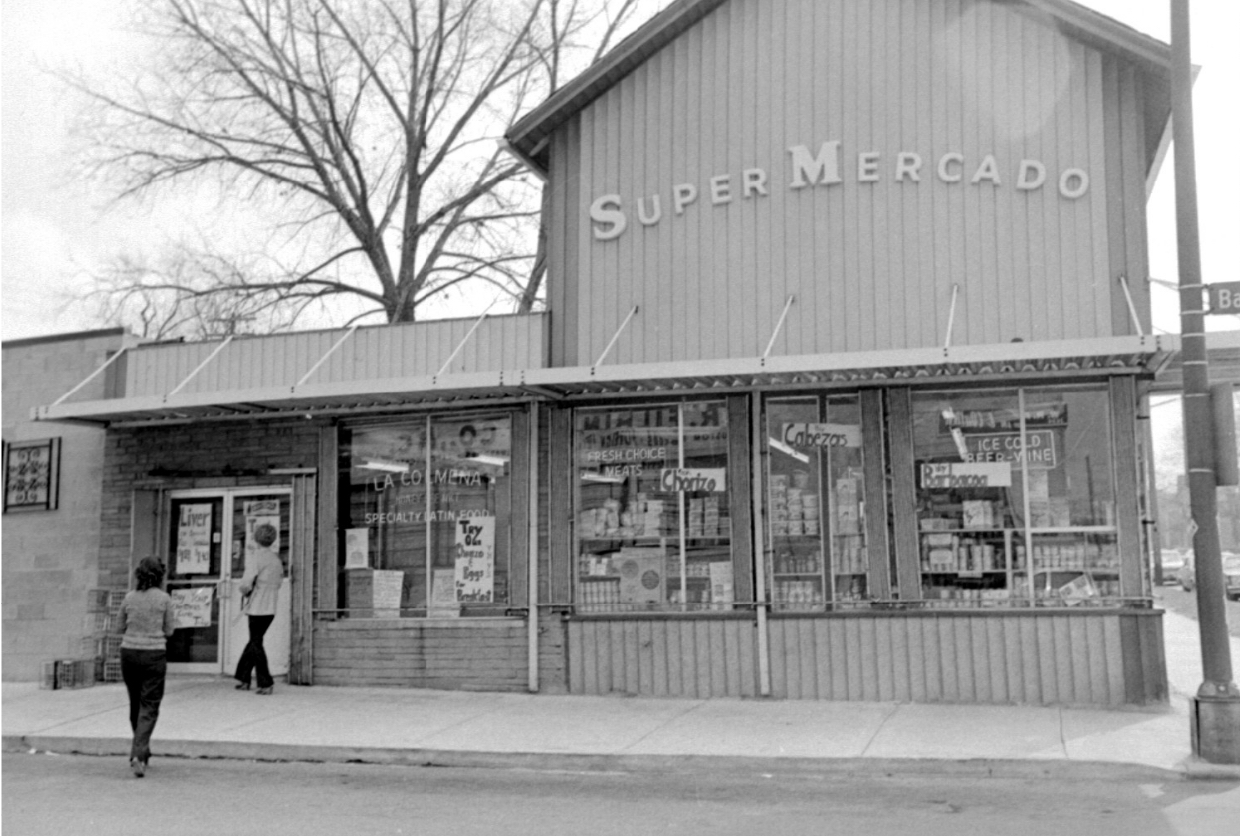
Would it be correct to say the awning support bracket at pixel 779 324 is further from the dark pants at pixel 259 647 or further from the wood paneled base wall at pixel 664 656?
the dark pants at pixel 259 647

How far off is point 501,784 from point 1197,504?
18.5ft

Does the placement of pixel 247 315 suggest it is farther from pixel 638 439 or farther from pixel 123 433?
pixel 638 439

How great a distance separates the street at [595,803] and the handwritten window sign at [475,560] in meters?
3.50

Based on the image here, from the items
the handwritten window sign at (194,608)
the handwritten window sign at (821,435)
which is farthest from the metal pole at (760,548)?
the handwritten window sign at (194,608)

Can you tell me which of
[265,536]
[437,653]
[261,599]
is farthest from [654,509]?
[261,599]

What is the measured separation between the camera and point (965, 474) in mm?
12453

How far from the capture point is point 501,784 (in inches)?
380

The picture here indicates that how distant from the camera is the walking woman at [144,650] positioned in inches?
401

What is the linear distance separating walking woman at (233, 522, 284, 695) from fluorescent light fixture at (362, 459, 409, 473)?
50.6 inches

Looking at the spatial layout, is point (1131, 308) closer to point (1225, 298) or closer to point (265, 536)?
point (1225, 298)

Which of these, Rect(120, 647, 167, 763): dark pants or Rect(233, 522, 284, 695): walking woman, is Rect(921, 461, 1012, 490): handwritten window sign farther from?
Rect(120, 647, 167, 763): dark pants

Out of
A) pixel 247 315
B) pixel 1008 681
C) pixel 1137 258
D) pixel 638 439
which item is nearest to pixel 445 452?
pixel 638 439

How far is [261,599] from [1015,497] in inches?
306

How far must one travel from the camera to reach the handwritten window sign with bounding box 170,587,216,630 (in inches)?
592
